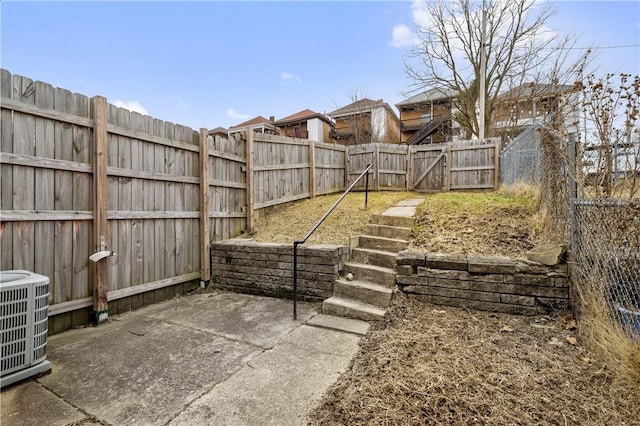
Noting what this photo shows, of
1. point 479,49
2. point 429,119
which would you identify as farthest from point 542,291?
point 429,119

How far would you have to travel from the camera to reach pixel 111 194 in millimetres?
3395

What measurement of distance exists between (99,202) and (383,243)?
3.47 m

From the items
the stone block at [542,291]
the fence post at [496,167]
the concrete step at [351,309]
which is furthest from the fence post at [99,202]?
the fence post at [496,167]

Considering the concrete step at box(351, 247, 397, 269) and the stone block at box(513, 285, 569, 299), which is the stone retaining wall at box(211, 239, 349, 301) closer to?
the concrete step at box(351, 247, 397, 269)

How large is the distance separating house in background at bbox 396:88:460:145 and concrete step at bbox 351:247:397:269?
1300 cm

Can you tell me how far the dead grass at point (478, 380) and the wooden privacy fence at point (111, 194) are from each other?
9.48 ft

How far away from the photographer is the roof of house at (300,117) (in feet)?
82.6

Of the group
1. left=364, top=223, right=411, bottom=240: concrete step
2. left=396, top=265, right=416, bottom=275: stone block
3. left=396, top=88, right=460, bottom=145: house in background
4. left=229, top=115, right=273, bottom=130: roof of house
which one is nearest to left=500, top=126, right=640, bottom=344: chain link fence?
left=396, top=265, right=416, bottom=275: stone block

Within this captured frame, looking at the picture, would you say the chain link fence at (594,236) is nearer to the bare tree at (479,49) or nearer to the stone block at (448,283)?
the stone block at (448,283)

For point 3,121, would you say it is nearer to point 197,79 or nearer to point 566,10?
point 197,79

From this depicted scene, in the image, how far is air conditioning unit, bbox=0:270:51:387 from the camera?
2031mm

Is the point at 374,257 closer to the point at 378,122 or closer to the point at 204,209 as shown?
the point at 204,209

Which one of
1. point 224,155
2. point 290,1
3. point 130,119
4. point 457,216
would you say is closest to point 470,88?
point 290,1

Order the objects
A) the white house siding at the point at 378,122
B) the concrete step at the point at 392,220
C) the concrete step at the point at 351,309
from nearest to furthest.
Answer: the concrete step at the point at 351,309, the concrete step at the point at 392,220, the white house siding at the point at 378,122
